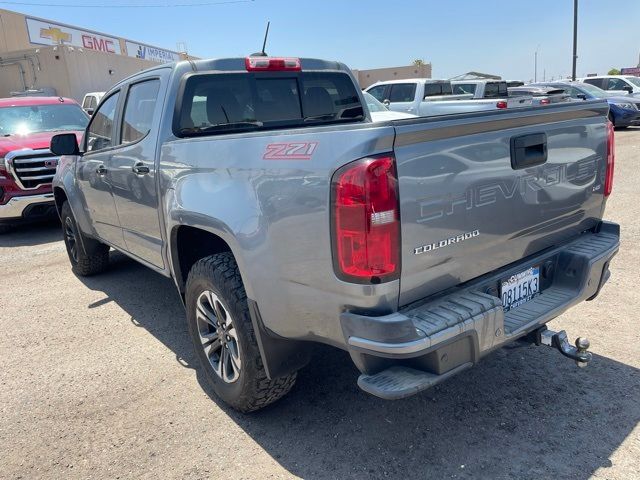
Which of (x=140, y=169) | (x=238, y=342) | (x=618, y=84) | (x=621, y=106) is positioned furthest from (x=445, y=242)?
(x=618, y=84)

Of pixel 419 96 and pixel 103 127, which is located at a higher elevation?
pixel 103 127

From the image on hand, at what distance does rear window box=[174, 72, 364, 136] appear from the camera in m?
3.58

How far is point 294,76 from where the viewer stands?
410 centimetres

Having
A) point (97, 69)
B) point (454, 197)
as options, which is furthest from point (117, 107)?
point (97, 69)

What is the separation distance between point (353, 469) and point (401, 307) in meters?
0.91

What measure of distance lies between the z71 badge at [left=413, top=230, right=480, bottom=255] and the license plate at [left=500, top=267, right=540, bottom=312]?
41cm

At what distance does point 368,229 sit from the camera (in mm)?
2086

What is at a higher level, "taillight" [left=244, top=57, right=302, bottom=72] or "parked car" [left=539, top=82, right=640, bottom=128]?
"taillight" [left=244, top=57, right=302, bottom=72]

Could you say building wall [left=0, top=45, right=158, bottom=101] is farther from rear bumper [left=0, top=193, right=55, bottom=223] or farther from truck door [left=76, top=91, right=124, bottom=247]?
truck door [left=76, top=91, right=124, bottom=247]

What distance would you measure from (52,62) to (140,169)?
2050 centimetres

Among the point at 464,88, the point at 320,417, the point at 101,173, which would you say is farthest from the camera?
the point at 464,88

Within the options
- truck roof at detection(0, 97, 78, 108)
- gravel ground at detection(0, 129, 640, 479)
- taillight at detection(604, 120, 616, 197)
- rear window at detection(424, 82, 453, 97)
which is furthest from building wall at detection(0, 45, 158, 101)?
taillight at detection(604, 120, 616, 197)

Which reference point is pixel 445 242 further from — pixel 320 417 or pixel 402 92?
pixel 402 92

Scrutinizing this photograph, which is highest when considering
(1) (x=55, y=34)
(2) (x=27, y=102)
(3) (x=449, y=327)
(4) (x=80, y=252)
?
(1) (x=55, y=34)
